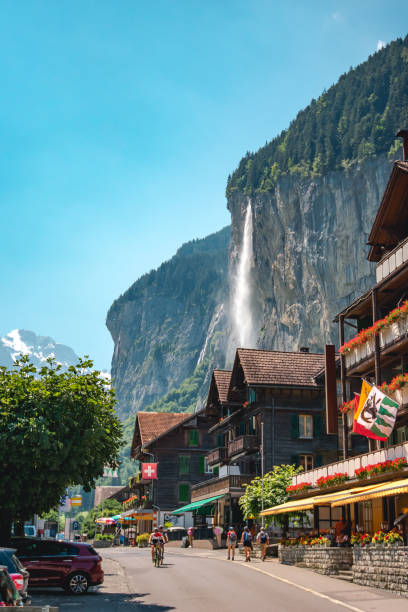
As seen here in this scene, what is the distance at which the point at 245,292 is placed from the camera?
16125cm

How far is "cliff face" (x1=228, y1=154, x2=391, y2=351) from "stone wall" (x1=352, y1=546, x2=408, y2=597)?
9403cm

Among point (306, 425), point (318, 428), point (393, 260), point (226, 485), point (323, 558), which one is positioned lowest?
point (323, 558)

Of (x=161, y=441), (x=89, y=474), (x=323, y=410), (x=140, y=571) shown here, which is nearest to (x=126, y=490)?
(x=161, y=441)

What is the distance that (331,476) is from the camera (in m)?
29.9

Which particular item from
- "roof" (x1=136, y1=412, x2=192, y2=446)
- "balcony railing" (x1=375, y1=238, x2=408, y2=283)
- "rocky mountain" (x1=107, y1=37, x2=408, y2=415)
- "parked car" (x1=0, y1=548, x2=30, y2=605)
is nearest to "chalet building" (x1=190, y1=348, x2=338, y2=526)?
"balcony railing" (x1=375, y1=238, x2=408, y2=283)

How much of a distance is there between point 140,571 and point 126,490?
7962 cm

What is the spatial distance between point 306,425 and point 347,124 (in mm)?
101285

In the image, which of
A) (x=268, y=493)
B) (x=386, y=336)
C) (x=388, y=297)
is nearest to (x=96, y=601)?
(x=386, y=336)

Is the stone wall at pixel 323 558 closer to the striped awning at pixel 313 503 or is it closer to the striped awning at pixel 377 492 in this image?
the striped awning at pixel 313 503

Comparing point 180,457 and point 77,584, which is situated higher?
point 180,457

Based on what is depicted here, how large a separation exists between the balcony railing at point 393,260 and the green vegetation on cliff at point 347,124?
96.4 m

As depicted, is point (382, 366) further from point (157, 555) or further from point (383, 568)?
point (157, 555)

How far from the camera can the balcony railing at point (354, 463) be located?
24.3m

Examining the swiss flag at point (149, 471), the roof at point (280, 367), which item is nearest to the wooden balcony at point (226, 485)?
the roof at point (280, 367)
